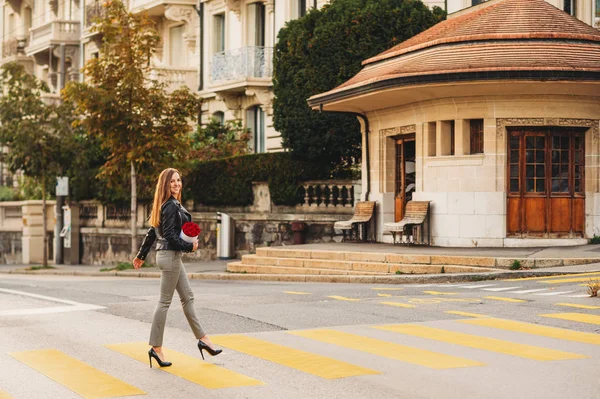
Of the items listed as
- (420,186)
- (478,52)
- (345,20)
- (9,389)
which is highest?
(345,20)

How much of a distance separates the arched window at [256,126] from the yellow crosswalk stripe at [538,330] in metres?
24.4

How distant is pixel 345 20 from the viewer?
28422 millimetres

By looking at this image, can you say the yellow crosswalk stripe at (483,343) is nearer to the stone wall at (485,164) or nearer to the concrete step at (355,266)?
the concrete step at (355,266)

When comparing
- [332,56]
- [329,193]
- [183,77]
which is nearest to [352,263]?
[329,193]

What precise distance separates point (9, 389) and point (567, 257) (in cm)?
1331

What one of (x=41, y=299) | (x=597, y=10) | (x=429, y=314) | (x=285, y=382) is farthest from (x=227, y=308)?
(x=597, y=10)

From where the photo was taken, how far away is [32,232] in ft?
136

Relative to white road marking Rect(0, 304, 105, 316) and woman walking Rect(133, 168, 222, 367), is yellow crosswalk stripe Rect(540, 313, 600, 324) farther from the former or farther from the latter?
white road marking Rect(0, 304, 105, 316)

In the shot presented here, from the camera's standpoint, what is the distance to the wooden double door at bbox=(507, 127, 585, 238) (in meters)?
23.1

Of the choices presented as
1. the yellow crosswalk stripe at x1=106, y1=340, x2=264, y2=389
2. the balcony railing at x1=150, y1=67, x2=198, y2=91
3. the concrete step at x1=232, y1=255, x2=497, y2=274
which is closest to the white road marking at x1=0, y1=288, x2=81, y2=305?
the yellow crosswalk stripe at x1=106, y1=340, x2=264, y2=389

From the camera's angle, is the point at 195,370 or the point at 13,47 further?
the point at 13,47

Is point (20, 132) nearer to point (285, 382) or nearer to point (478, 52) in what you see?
point (478, 52)

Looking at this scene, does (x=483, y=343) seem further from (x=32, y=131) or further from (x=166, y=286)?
(x=32, y=131)

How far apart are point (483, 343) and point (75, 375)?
4194mm
